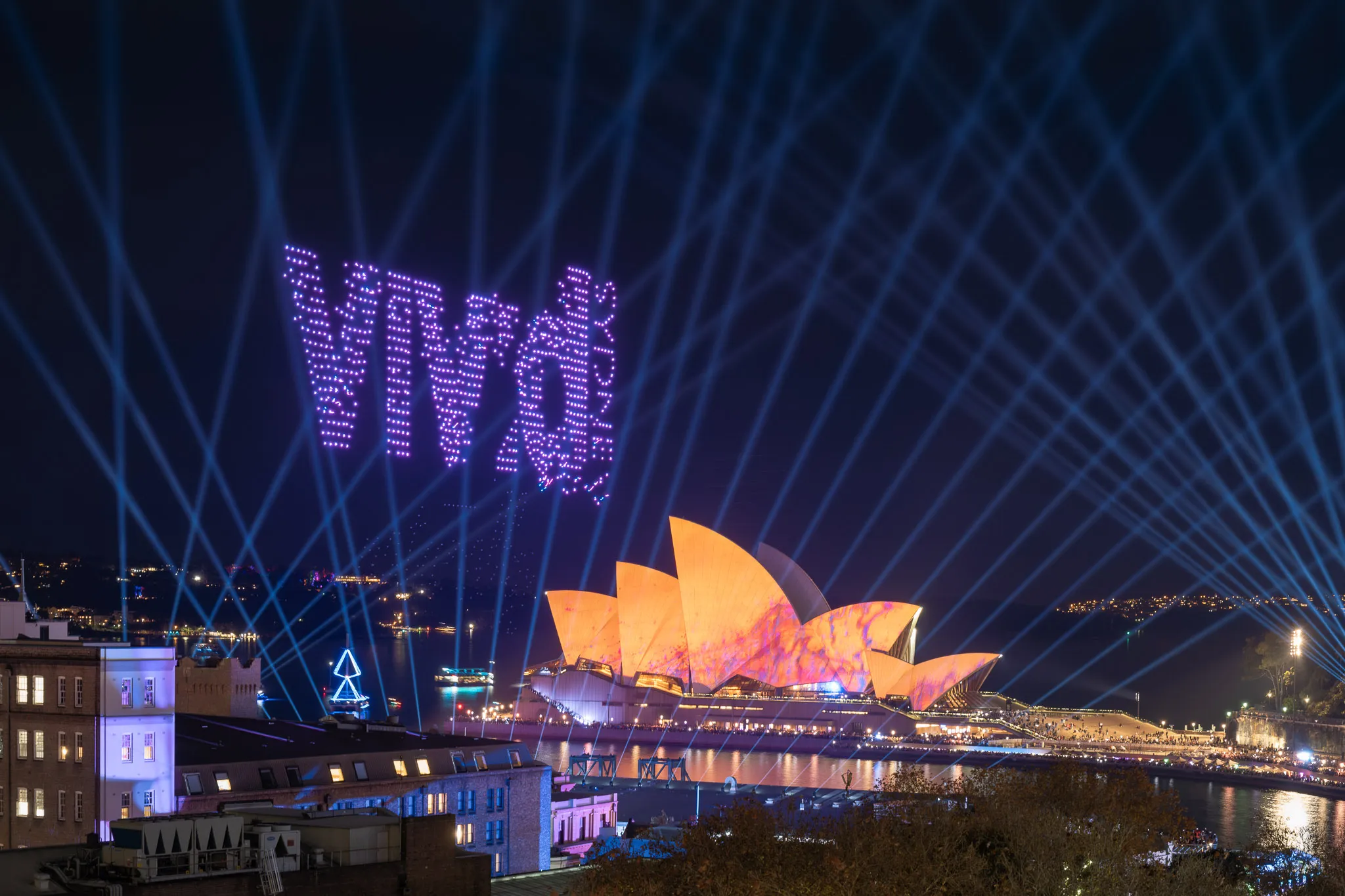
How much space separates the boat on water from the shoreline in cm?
2442

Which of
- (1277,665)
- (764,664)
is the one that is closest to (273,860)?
(764,664)

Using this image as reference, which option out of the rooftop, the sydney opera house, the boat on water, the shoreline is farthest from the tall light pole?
the rooftop

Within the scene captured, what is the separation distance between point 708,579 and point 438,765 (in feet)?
135

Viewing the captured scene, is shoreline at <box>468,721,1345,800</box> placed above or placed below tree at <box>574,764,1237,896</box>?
below

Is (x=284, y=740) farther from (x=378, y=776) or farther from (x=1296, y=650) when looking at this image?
(x=1296, y=650)

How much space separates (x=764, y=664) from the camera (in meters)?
70.1

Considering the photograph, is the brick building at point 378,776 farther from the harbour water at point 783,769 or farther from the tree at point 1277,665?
the tree at point 1277,665

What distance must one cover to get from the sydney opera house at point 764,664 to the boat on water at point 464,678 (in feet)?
75.2

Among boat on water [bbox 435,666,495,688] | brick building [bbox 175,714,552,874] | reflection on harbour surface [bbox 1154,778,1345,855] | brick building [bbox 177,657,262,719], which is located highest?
brick building [bbox 177,657,262,719]

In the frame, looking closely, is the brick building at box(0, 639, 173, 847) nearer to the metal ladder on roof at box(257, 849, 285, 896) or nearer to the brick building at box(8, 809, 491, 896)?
the brick building at box(8, 809, 491, 896)

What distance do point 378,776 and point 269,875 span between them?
11526mm

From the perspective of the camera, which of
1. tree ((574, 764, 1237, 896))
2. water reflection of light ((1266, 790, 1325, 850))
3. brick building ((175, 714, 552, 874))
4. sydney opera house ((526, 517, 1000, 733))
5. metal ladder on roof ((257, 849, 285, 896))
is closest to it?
metal ladder on roof ((257, 849, 285, 896))

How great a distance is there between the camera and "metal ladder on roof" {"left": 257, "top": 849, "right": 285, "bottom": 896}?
40.3 ft

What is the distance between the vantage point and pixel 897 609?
6919cm
